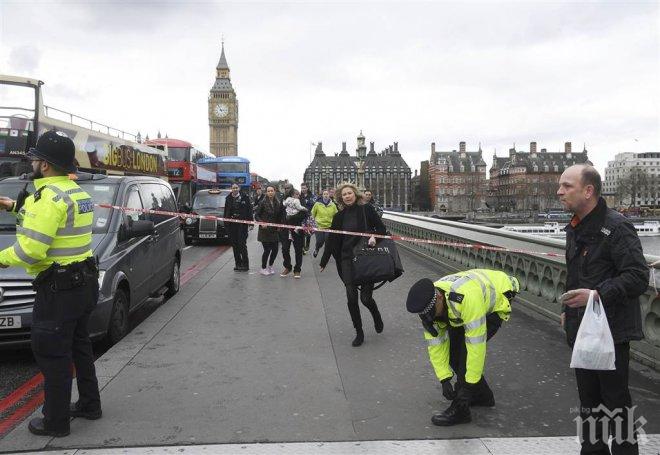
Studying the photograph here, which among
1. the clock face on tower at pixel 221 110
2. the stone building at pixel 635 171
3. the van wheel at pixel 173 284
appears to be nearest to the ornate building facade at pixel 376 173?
the clock face on tower at pixel 221 110

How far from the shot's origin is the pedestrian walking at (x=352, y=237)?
582 centimetres

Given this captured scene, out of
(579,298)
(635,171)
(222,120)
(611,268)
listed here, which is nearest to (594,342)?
(579,298)

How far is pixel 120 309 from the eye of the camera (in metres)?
6.00

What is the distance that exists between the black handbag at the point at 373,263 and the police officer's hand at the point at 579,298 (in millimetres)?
2854

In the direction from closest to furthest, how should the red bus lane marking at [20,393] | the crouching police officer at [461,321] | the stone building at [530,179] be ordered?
1. the crouching police officer at [461,321]
2. the red bus lane marking at [20,393]
3. the stone building at [530,179]

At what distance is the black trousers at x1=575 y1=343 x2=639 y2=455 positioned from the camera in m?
2.90

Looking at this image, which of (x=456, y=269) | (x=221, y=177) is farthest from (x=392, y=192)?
(x=456, y=269)

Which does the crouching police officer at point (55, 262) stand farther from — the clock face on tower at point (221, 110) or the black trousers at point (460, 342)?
the clock face on tower at point (221, 110)

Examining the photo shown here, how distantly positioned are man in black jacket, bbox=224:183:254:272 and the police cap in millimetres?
7855

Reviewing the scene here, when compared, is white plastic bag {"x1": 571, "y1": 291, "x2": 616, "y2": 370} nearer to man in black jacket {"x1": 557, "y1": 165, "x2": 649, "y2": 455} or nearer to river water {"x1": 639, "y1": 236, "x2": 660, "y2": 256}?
man in black jacket {"x1": 557, "y1": 165, "x2": 649, "y2": 455}

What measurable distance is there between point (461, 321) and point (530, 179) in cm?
13315

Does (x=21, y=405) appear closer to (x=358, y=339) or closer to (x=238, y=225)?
(x=358, y=339)

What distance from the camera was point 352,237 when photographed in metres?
5.88

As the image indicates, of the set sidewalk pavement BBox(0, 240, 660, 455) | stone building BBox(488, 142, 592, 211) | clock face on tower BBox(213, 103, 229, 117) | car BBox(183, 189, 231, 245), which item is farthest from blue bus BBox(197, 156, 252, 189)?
clock face on tower BBox(213, 103, 229, 117)
